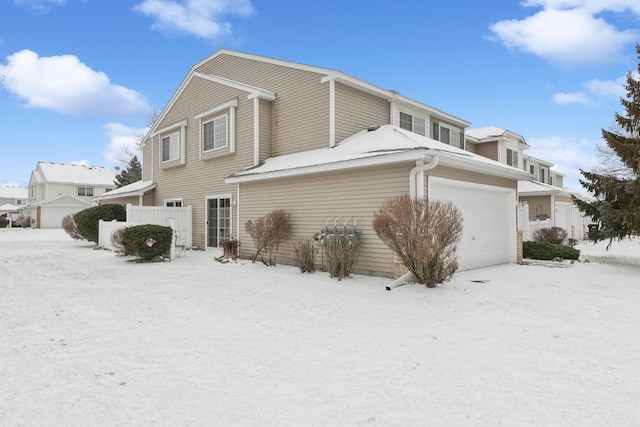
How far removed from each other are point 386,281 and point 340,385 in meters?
5.20

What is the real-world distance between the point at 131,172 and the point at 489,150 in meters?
35.5

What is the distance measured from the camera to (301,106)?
12883mm

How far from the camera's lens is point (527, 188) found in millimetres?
21203

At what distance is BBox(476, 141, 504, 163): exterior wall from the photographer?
70.9 feet

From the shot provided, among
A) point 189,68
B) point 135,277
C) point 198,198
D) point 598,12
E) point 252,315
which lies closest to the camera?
point 252,315

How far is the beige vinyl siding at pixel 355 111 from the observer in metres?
12.0

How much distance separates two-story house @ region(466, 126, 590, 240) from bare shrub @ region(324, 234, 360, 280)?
1469 centimetres

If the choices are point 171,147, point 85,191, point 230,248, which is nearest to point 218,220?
point 230,248

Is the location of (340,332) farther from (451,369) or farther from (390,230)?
(390,230)

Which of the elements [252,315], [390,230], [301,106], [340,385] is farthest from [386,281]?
[301,106]

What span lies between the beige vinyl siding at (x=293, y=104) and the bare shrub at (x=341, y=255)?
423 cm

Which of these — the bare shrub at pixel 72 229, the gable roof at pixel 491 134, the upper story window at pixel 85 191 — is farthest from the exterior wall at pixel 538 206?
the upper story window at pixel 85 191

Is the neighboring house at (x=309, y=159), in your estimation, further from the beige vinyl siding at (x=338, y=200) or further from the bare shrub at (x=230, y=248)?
the bare shrub at (x=230, y=248)

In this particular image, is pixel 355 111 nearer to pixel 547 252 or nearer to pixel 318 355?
pixel 547 252
